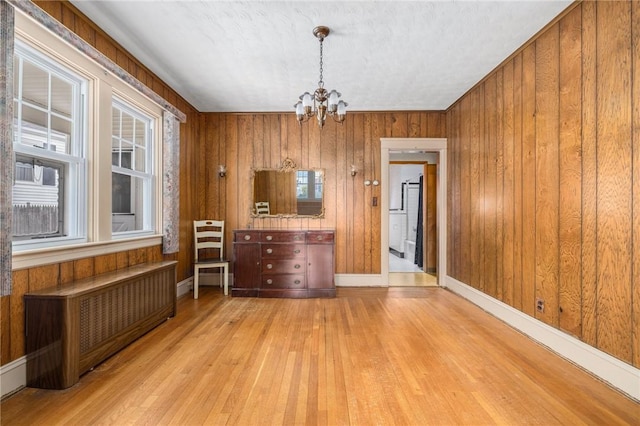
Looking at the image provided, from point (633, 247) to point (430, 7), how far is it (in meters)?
2.12

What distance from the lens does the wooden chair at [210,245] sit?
413 cm

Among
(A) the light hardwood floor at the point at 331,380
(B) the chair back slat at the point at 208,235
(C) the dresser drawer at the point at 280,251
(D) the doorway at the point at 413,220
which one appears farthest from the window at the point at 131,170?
(D) the doorway at the point at 413,220

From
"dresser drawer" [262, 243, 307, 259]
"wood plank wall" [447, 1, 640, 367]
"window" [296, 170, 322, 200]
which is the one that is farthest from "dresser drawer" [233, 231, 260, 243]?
"wood plank wall" [447, 1, 640, 367]

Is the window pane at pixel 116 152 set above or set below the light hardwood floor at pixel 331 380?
above

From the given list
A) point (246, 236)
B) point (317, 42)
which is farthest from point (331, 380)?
point (317, 42)

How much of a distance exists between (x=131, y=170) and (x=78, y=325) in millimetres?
1794

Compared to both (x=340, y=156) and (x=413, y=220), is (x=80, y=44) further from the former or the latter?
(x=413, y=220)

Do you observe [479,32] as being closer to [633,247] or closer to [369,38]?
[369,38]

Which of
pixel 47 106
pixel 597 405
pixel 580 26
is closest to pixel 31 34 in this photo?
pixel 47 106

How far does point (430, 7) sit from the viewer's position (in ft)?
7.43

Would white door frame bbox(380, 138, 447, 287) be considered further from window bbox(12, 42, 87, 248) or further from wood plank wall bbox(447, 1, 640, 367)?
window bbox(12, 42, 87, 248)

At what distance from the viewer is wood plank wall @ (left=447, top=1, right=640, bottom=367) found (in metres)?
Result: 1.86

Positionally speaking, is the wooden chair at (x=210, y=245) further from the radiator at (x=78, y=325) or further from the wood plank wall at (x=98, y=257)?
the radiator at (x=78, y=325)

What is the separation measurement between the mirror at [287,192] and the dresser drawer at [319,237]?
584mm
